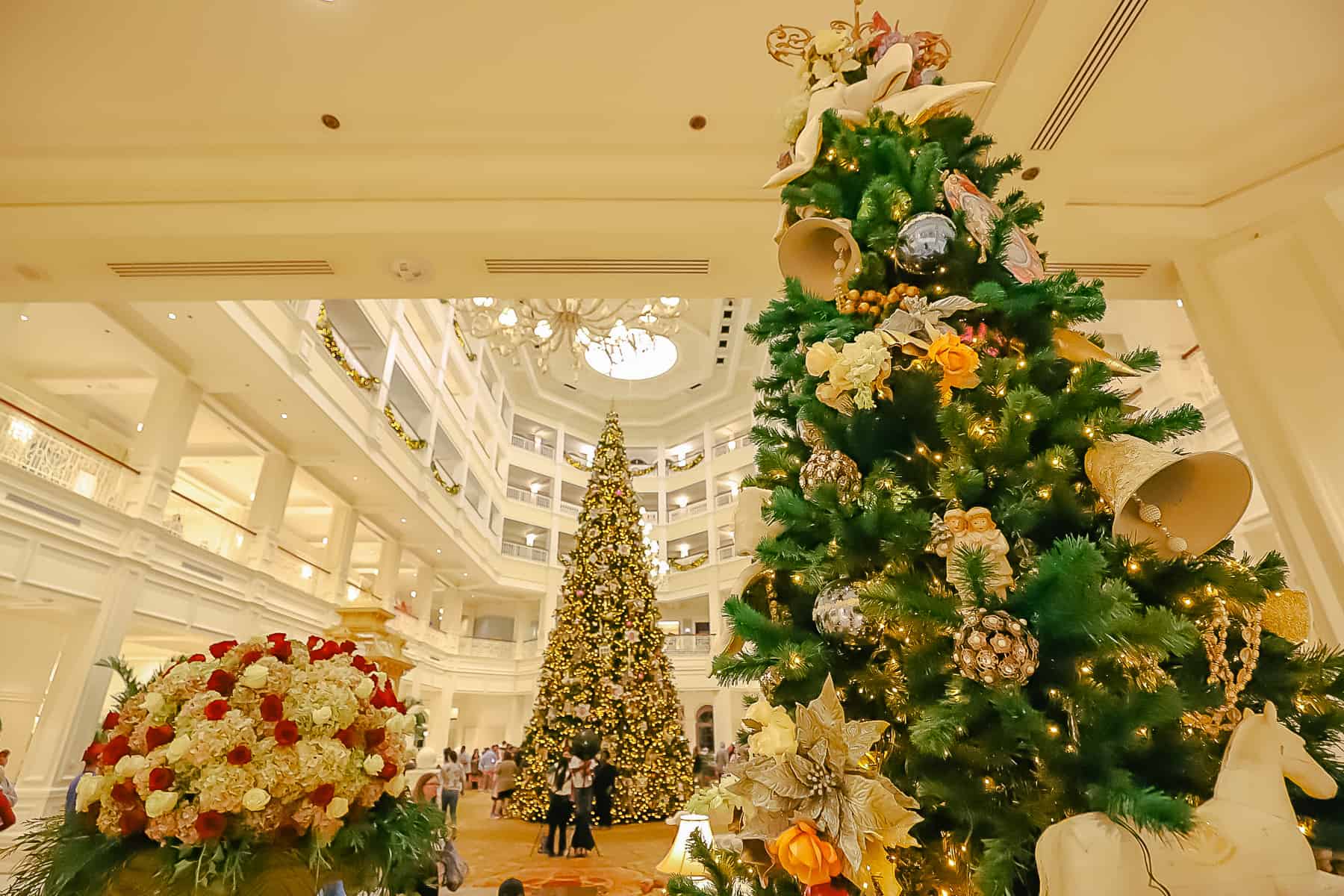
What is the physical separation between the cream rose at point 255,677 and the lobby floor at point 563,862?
4.08 metres

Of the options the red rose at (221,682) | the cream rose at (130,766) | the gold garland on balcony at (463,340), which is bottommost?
the cream rose at (130,766)

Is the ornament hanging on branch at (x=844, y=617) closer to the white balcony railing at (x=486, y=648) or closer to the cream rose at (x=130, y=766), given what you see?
the cream rose at (x=130, y=766)

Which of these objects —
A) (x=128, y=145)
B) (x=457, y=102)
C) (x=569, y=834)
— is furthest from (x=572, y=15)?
(x=569, y=834)

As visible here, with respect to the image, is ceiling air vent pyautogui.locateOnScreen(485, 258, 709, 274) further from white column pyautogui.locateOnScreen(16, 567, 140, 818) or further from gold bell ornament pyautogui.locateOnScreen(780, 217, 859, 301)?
white column pyautogui.locateOnScreen(16, 567, 140, 818)

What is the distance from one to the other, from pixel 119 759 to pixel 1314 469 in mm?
5030

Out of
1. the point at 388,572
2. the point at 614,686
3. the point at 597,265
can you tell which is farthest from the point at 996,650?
the point at 388,572

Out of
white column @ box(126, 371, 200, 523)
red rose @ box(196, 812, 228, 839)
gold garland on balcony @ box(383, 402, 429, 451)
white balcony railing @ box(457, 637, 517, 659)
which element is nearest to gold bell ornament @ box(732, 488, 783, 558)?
red rose @ box(196, 812, 228, 839)

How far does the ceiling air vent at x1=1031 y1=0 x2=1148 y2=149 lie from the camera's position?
2.83 metres

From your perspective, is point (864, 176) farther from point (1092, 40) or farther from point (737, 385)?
point (737, 385)

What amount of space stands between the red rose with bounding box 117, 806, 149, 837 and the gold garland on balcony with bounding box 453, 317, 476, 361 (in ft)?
47.6

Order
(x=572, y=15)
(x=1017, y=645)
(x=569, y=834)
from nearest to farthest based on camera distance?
(x=1017, y=645) < (x=572, y=15) < (x=569, y=834)

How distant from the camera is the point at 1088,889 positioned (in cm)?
79

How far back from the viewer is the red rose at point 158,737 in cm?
153

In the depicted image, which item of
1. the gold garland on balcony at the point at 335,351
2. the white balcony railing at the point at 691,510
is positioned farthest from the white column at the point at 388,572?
the white balcony railing at the point at 691,510
